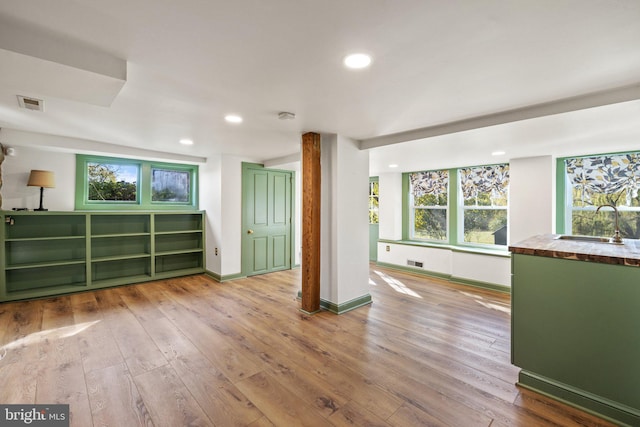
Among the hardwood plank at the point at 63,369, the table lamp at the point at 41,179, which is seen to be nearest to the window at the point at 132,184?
the table lamp at the point at 41,179

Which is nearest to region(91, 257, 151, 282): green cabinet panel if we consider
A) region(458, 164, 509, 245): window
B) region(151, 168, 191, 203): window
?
region(151, 168, 191, 203): window

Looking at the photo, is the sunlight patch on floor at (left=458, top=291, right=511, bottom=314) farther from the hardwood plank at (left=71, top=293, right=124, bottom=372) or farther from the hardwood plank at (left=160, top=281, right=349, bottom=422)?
the hardwood plank at (left=71, top=293, right=124, bottom=372)

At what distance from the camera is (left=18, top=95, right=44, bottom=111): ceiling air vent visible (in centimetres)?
236

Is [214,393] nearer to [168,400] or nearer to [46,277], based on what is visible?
[168,400]

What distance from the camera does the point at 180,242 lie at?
5.51 metres

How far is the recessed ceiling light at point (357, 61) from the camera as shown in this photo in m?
1.69

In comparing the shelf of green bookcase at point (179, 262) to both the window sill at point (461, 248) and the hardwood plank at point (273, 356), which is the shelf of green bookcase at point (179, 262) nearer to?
the hardwood plank at point (273, 356)

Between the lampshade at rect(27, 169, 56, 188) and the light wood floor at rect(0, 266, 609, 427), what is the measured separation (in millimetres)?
1671

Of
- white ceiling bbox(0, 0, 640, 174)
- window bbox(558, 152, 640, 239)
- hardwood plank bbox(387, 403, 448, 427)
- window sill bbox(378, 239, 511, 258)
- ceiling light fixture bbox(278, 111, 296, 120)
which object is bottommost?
hardwood plank bbox(387, 403, 448, 427)

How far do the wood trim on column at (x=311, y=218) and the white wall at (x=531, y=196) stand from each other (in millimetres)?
3320

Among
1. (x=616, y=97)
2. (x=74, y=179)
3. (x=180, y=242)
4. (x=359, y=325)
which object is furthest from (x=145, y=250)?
(x=616, y=97)

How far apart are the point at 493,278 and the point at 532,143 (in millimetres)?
2239

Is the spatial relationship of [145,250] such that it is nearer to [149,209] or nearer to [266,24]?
[149,209]

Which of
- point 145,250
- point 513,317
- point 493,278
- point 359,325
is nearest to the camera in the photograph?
point 513,317
